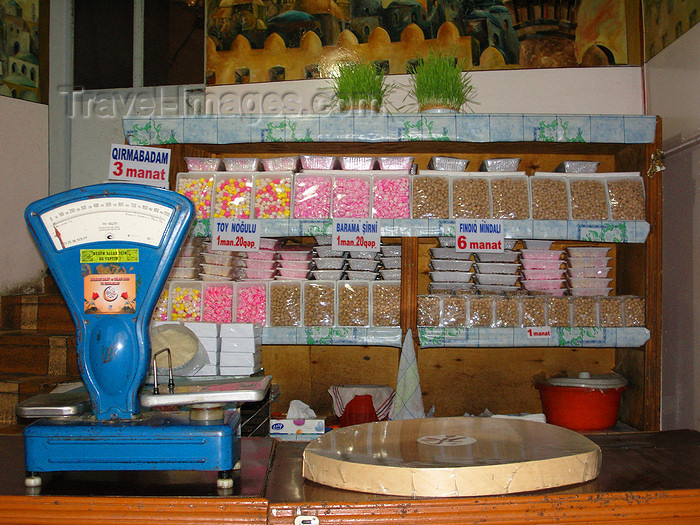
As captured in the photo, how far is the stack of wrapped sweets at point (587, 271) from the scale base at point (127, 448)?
6.71 feet

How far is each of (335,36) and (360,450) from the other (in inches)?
109

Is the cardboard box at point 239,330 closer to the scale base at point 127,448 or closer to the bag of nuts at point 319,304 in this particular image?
the bag of nuts at point 319,304

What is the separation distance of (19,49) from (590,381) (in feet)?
13.4

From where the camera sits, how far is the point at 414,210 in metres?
2.63

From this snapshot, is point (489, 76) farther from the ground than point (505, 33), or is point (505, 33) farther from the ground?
point (505, 33)

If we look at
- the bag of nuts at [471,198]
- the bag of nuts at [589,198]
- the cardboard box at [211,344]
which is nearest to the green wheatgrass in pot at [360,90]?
the bag of nuts at [471,198]

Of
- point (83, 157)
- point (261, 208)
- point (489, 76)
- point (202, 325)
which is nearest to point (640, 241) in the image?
point (489, 76)

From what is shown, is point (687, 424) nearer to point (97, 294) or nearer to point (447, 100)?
point (447, 100)

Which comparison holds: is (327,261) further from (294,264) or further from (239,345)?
(239,345)

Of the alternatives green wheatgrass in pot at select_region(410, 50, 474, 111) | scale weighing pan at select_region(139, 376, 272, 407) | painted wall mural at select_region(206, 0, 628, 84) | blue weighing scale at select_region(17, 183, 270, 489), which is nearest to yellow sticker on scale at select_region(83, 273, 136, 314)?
blue weighing scale at select_region(17, 183, 270, 489)

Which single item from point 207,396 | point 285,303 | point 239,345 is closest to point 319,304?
point 285,303

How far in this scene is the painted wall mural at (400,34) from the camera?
3.23 metres

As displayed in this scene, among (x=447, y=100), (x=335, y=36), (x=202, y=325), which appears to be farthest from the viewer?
(x=335, y=36)

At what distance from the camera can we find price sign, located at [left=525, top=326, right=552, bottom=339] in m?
2.56
